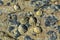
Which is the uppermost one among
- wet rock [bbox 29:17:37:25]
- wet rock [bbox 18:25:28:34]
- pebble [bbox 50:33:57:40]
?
wet rock [bbox 29:17:37:25]

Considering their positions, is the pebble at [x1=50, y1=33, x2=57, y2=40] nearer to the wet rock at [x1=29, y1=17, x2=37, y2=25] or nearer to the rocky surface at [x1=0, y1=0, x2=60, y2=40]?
the rocky surface at [x1=0, y1=0, x2=60, y2=40]

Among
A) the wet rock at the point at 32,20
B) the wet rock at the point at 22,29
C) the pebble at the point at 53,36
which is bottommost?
the pebble at the point at 53,36

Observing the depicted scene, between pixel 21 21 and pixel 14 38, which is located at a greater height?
pixel 21 21

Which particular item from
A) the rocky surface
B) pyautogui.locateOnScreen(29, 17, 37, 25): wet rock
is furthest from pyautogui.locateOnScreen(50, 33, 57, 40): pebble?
pyautogui.locateOnScreen(29, 17, 37, 25): wet rock

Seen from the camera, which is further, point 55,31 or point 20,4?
point 20,4

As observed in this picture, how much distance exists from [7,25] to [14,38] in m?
0.11

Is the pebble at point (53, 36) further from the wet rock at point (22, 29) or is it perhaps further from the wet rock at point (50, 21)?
the wet rock at point (22, 29)

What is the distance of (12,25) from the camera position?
1517 mm

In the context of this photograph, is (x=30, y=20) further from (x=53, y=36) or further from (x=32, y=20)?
(x=53, y=36)

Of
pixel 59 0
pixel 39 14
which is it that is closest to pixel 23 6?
pixel 39 14

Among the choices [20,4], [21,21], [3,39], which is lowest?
[3,39]

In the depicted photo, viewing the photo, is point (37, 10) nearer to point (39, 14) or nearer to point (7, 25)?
point (39, 14)

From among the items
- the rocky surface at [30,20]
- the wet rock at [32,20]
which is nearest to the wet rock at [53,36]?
the rocky surface at [30,20]

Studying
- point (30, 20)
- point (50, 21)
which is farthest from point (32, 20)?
point (50, 21)
